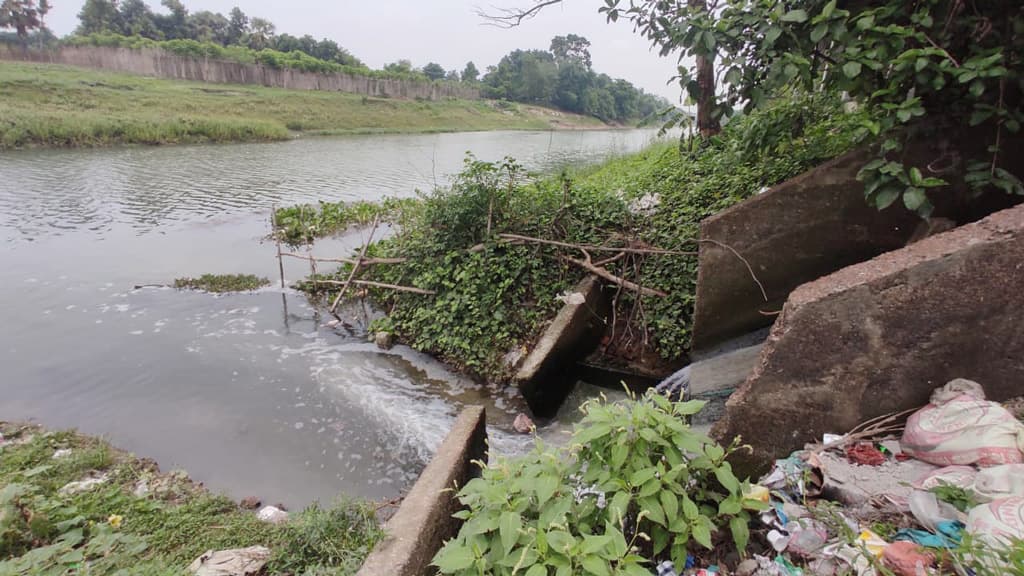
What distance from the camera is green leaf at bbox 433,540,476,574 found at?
166 centimetres

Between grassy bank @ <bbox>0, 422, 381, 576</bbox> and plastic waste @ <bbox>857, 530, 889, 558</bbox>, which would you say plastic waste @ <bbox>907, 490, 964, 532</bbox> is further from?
grassy bank @ <bbox>0, 422, 381, 576</bbox>

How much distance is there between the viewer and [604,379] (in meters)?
5.28

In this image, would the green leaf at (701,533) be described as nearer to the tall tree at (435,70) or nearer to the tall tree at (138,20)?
the tall tree at (138,20)

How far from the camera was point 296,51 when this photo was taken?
53.7 m

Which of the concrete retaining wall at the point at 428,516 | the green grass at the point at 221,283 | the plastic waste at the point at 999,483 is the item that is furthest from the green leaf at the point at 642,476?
the green grass at the point at 221,283

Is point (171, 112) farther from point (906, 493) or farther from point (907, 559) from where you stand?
point (907, 559)

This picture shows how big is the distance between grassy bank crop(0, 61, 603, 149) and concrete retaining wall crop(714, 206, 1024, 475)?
27.6m

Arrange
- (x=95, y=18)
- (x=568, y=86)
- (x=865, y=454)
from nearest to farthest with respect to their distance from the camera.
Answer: (x=865, y=454) < (x=95, y=18) < (x=568, y=86)

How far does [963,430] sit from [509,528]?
1.84m

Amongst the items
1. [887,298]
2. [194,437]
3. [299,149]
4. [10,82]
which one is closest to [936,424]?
[887,298]

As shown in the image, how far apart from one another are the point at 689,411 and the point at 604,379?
3.34 m

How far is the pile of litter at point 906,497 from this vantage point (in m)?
1.53

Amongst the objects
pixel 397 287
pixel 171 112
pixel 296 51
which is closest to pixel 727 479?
pixel 397 287

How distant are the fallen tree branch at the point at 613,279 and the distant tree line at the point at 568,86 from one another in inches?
2451
